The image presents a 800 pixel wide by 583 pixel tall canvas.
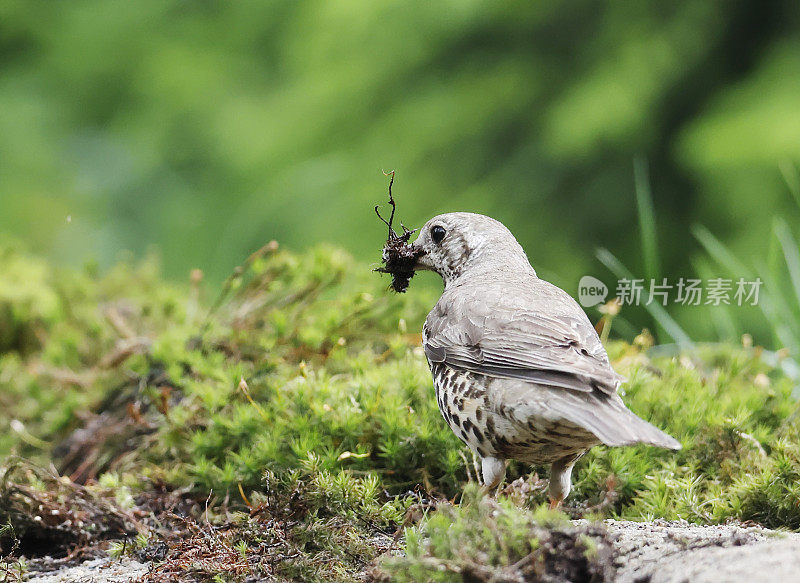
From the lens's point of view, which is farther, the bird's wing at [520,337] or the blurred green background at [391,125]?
the blurred green background at [391,125]

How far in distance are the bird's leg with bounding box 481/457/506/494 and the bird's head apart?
0.69 metres

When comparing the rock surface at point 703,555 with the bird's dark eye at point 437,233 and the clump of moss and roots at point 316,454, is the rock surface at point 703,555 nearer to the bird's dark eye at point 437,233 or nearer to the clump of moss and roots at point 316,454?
the clump of moss and roots at point 316,454

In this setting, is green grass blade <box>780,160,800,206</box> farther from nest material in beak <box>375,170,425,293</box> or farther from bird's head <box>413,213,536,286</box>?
nest material in beak <box>375,170,425,293</box>

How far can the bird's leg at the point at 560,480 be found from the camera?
251 cm

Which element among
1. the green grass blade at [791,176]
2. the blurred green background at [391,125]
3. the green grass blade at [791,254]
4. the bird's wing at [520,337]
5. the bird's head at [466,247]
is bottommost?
the bird's wing at [520,337]

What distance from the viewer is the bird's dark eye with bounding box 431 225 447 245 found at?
3.03m

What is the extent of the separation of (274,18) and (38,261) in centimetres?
276

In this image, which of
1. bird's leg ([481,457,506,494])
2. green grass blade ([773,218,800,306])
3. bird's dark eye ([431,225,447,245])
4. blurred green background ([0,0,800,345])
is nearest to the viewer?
bird's leg ([481,457,506,494])

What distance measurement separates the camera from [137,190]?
277 inches

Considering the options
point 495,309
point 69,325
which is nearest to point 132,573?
point 495,309

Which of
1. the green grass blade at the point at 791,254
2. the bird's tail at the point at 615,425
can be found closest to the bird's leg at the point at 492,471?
the bird's tail at the point at 615,425

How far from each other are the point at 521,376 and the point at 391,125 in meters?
4.18

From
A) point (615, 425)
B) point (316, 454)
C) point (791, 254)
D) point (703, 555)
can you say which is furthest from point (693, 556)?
point (791, 254)

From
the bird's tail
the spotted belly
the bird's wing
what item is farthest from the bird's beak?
the bird's tail
